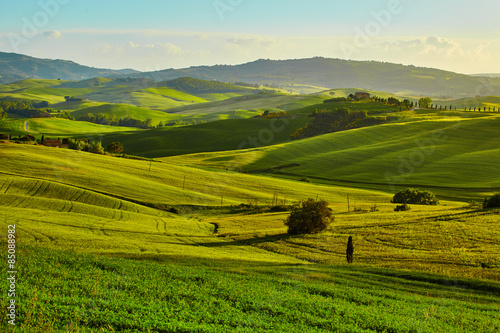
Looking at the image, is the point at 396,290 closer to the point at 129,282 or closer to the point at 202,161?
the point at 129,282

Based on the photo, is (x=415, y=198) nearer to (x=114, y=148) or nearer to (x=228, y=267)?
(x=228, y=267)

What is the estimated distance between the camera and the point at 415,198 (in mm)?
73375

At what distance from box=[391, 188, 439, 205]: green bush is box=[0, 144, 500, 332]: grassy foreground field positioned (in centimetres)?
1302

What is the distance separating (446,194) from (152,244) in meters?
68.4

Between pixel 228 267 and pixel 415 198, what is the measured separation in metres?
55.0

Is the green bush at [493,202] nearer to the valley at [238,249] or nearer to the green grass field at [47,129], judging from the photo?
the valley at [238,249]

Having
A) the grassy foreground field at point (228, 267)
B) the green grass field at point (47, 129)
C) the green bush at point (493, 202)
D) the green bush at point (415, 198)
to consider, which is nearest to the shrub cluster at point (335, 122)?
the green grass field at point (47, 129)

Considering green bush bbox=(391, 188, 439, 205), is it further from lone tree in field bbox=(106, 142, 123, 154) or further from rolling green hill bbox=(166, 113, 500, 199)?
lone tree in field bbox=(106, 142, 123, 154)

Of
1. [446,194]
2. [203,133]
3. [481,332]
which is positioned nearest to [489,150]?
[446,194]

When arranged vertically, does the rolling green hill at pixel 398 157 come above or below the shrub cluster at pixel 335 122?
below

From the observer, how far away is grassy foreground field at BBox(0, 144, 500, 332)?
54.6 feet

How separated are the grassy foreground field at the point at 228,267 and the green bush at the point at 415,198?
13.0 meters

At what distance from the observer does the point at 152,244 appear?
3541 centimetres

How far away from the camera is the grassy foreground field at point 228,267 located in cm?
1664
